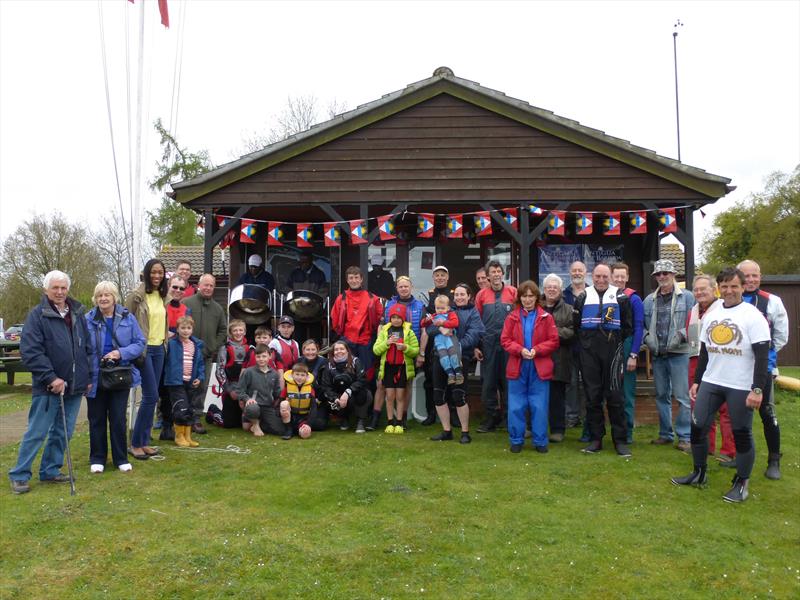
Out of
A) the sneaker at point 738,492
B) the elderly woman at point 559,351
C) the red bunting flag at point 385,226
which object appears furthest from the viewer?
the red bunting flag at point 385,226

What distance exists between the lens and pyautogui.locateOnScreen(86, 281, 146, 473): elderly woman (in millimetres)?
5805

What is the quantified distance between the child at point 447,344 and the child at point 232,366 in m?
2.34

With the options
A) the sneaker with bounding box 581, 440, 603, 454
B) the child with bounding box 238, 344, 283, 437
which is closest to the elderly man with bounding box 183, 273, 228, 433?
the child with bounding box 238, 344, 283, 437

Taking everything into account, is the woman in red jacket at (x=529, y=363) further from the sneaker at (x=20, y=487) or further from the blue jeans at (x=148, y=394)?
the sneaker at (x=20, y=487)

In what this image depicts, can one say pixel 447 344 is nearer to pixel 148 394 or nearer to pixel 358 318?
pixel 358 318

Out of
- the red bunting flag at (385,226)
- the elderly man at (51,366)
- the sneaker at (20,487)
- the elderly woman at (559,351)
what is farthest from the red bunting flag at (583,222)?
the sneaker at (20,487)

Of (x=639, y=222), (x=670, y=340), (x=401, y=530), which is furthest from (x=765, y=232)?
(x=401, y=530)

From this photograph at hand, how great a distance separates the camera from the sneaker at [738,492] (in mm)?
5281

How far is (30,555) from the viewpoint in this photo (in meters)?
4.21

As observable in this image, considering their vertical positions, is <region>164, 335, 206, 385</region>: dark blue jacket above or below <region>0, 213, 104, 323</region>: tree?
below

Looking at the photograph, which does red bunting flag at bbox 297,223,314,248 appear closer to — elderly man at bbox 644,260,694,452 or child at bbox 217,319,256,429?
child at bbox 217,319,256,429

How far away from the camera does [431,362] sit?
7.58m

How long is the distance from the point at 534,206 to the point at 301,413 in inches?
180

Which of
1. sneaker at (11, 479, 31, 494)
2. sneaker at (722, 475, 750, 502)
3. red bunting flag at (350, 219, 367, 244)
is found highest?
red bunting flag at (350, 219, 367, 244)
